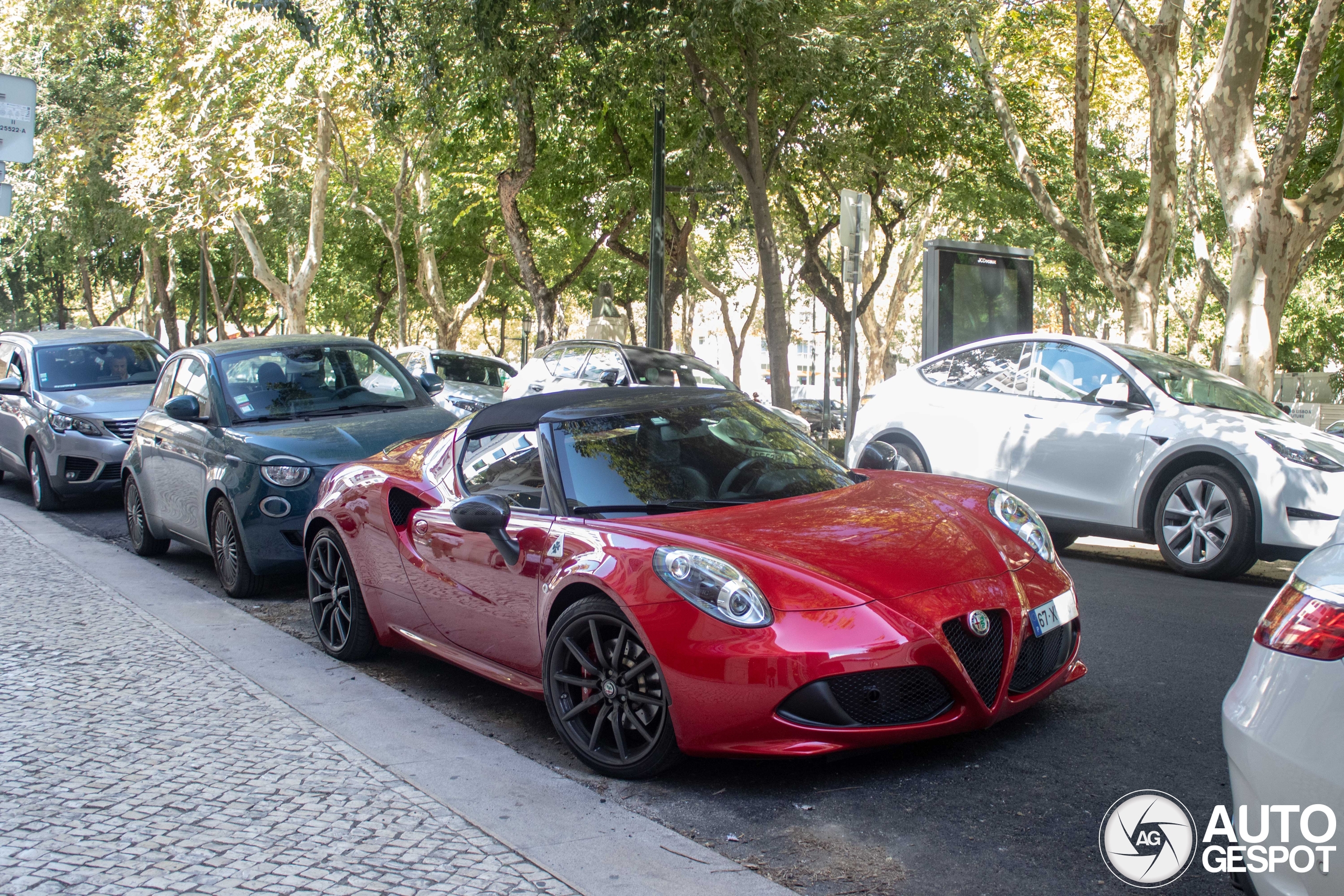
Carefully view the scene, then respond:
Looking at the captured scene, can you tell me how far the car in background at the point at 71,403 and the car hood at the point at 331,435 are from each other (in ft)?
14.2

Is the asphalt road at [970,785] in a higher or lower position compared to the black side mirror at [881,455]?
lower

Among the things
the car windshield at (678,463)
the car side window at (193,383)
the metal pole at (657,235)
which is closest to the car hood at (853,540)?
the car windshield at (678,463)

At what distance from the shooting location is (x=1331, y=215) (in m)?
12.5

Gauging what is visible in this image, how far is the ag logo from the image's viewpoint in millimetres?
3186

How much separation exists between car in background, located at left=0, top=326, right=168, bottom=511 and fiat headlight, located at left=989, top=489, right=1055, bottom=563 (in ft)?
29.4

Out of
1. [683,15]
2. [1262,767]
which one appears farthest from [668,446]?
[683,15]

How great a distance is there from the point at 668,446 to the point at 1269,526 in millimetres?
4470

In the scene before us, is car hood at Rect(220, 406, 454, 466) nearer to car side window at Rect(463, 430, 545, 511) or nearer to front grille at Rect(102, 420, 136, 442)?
car side window at Rect(463, 430, 545, 511)

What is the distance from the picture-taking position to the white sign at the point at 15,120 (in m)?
8.71

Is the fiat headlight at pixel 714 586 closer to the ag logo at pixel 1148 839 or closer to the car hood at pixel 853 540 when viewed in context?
the car hood at pixel 853 540

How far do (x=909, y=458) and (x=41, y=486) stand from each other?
839 cm

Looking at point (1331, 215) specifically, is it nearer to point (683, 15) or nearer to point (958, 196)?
A: point (683, 15)

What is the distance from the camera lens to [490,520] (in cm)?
446

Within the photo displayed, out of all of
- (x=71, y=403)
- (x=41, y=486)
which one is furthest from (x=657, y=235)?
(x=41, y=486)
